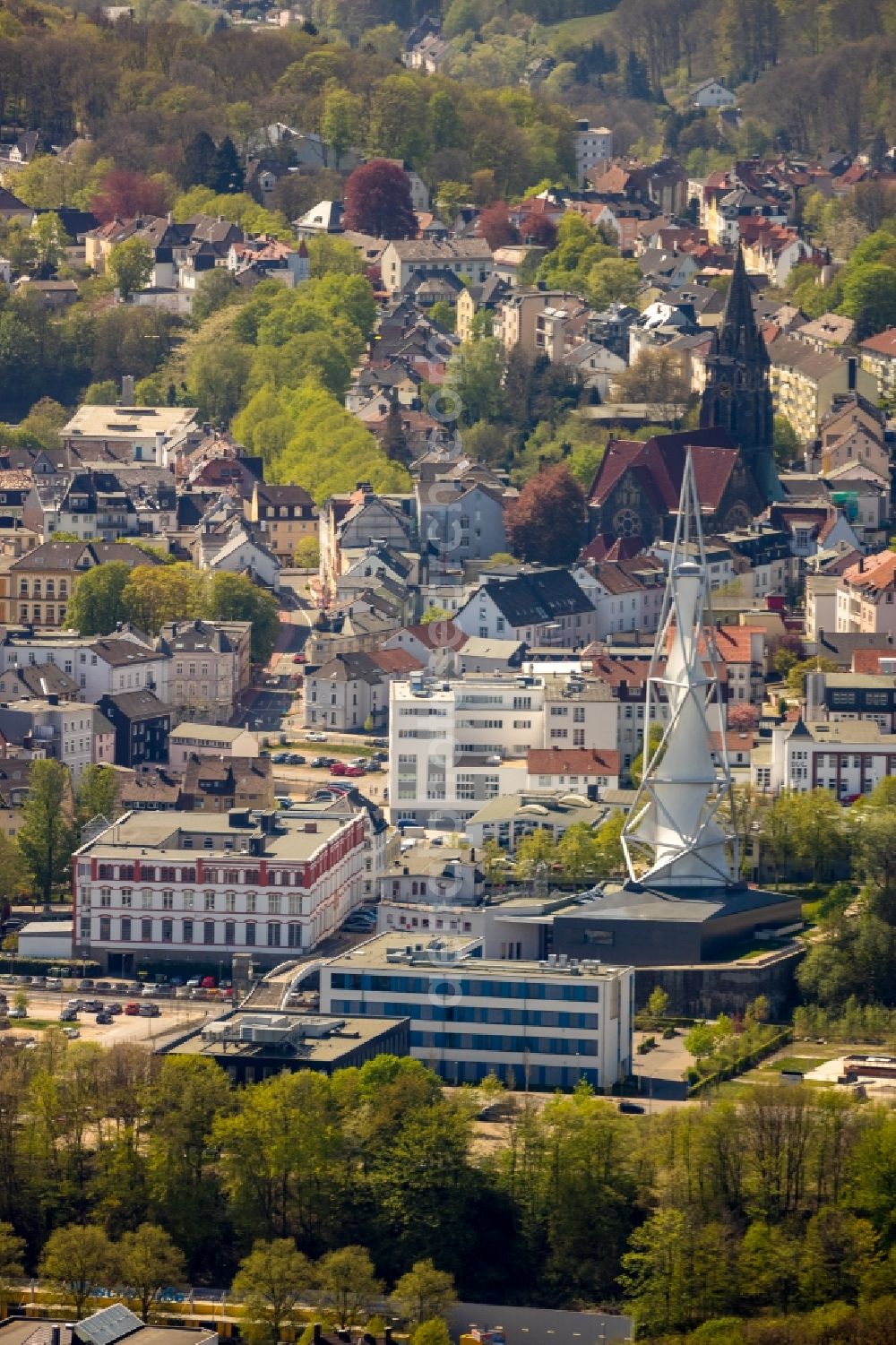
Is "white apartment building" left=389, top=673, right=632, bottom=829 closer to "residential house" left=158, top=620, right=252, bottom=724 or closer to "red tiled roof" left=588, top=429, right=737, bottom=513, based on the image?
"residential house" left=158, top=620, right=252, bottom=724

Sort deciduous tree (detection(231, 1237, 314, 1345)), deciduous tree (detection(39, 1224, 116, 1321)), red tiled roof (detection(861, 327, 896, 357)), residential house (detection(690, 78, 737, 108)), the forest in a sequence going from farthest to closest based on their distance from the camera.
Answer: residential house (detection(690, 78, 737, 108)) < red tiled roof (detection(861, 327, 896, 357)) < the forest < deciduous tree (detection(39, 1224, 116, 1321)) < deciduous tree (detection(231, 1237, 314, 1345))

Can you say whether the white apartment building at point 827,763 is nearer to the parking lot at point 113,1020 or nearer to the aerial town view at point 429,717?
the aerial town view at point 429,717

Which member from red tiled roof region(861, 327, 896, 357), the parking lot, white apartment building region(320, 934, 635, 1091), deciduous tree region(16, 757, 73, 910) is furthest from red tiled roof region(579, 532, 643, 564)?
white apartment building region(320, 934, 635, 1091)

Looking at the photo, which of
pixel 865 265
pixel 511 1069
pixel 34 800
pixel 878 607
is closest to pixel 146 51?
pixel 865 265

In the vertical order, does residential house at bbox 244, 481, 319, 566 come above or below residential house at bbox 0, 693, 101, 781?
above

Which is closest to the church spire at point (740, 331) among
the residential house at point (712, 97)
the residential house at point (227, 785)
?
the residential house at point (227, 785)

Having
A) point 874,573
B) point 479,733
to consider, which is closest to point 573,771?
point 479,733
